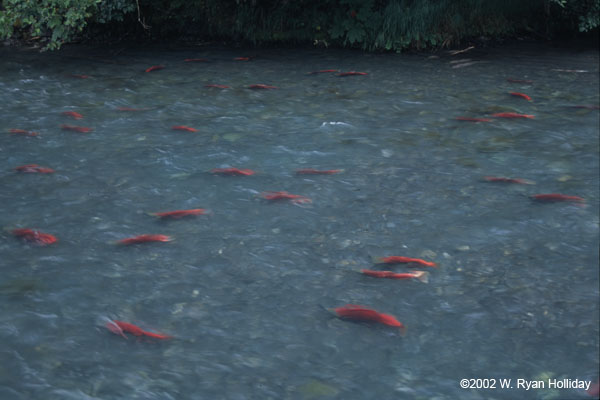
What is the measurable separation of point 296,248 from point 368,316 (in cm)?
84

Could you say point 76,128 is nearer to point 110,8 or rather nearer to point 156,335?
point 156,335

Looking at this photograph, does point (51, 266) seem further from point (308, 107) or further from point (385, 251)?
point (308, 107)

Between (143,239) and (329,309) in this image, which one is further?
(143,239)

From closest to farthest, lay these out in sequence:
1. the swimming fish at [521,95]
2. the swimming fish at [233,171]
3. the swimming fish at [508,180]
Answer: the swimming fish at [508,180]
the swimming fish at [233,171]
the swimming fish at [521,95]

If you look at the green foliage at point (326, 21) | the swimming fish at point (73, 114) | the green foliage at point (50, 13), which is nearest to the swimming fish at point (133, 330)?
the swimming fish at point (73, 114)

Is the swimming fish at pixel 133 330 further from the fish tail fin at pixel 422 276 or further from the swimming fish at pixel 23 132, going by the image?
the swimming fish at pixel 23 132

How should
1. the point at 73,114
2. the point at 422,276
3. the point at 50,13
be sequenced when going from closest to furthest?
the point at 422,276 < the point at 73,114 < the point at 50,13

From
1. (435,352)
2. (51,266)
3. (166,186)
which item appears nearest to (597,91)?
(166,186)

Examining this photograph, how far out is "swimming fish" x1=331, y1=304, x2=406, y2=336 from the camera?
312 centimetres

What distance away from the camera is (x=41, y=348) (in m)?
2.96

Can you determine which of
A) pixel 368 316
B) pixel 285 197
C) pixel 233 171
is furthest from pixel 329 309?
pixel 233 171

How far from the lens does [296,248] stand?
3.87 m

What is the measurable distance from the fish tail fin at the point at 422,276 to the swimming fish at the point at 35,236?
213 cm

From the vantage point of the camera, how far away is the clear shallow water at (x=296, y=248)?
283cm
